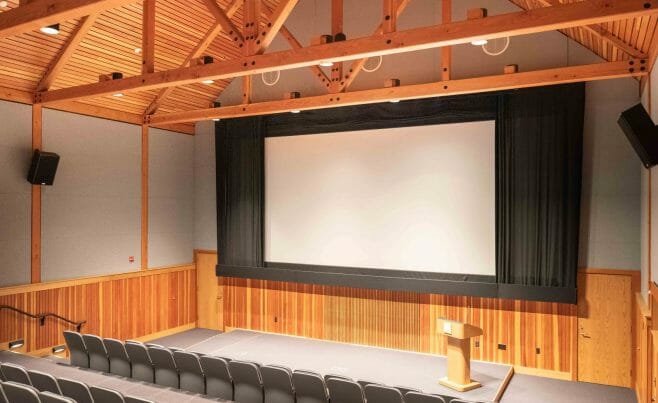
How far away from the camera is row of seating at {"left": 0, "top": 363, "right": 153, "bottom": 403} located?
512 cm

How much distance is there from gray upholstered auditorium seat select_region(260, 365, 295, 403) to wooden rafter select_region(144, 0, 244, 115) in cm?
686

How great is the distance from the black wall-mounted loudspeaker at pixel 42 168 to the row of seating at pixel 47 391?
13.1 feet

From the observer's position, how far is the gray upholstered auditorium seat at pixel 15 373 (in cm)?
632

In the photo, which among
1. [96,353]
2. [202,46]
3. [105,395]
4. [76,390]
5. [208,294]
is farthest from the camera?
[208,294]

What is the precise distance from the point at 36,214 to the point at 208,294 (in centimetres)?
480

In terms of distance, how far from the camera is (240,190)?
1243cm

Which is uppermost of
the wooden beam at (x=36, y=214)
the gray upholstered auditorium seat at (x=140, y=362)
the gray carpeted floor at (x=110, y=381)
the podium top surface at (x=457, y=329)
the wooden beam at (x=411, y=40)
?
the wooden beam at (x=411, y=40)

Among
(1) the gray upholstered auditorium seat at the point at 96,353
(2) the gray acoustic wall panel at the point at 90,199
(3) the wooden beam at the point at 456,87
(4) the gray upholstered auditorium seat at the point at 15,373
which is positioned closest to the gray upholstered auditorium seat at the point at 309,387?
(4) the gray upholstered auditorium seat at the point at 15,373

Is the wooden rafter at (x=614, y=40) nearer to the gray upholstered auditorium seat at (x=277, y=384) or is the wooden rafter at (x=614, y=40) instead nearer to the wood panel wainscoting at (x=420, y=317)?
the wood panel wainscoting at (x=420, y=317)

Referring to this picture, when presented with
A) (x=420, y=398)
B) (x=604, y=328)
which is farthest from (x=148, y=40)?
(x=604, y=328)

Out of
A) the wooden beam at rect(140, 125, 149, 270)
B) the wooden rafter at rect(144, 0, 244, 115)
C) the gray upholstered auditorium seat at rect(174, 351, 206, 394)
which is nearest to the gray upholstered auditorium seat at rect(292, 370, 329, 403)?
the gray upholstered auditorium seat at rect(174, 351, 206, 394)

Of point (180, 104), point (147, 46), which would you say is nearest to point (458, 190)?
point (147, 46)

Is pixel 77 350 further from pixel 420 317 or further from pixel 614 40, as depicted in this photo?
pixel 614 40

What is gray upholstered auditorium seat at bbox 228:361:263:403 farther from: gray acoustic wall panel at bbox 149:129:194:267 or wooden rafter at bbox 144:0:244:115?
wooden rafter at bbox 144:0:244:115
